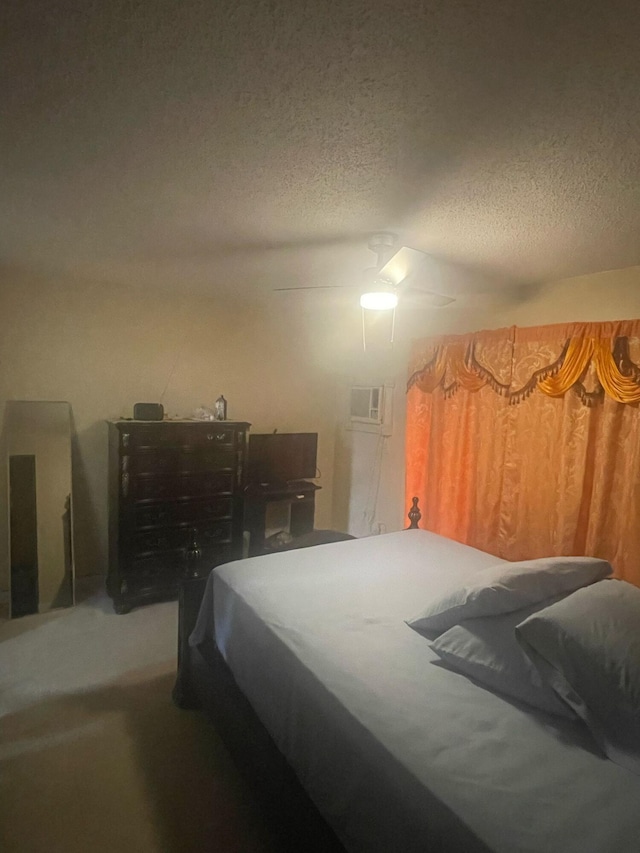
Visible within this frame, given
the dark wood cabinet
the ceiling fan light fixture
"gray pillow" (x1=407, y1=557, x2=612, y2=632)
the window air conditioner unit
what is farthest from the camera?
the window air conditioner unit

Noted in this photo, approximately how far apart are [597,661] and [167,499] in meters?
2.75

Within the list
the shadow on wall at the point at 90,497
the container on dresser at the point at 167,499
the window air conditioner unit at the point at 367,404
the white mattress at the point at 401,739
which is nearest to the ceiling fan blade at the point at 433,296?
the window air conditioner unit at the point at 367,404

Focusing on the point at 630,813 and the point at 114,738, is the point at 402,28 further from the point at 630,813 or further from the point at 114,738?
the point at 114,738

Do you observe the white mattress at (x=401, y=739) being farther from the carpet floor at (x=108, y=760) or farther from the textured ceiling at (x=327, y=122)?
the textured ceiling at (x=327, y=122)

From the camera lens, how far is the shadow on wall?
3.40 meters

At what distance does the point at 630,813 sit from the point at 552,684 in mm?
317

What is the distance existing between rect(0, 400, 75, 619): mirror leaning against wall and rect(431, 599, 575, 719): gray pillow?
2.74m

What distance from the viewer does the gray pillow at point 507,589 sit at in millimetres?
1582

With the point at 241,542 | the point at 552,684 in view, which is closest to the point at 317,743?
the point at 552,684

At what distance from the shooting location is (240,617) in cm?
188

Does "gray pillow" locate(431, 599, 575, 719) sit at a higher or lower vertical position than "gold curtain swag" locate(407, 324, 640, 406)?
lower

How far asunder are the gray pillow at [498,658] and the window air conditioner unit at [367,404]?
8.19 ft

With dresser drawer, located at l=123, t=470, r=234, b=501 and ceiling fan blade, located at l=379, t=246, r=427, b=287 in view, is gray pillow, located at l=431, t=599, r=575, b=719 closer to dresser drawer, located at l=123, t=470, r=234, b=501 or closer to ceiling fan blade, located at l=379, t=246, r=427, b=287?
ceiling fan blade, located at l=379, t=246, r=427, b=287

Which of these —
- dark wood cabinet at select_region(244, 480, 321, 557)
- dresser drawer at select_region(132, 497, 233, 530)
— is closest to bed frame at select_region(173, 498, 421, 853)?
dresser drawer at select_region(132, 497, 233, 530)
